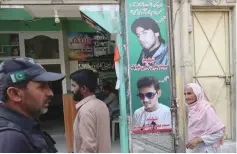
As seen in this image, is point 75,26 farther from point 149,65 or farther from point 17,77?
point 17,77

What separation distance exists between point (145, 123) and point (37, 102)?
377 centimetres

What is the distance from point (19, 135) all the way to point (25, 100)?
9.6 inches

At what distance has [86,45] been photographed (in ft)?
24.3

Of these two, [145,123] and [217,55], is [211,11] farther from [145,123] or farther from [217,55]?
[145,123]

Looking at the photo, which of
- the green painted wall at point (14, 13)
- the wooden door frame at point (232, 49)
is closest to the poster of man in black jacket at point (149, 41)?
the wooden door frame at point (232, 49)

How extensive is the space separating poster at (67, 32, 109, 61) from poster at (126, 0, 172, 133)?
2.39 m

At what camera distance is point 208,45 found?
5.27 metres

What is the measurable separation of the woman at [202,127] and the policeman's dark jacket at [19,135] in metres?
1.94

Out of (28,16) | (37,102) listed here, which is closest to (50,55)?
(28,16)

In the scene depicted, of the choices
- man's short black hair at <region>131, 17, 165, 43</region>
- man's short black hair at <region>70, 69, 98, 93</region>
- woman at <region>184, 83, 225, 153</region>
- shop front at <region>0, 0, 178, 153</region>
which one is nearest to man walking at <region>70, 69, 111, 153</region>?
man's short black hair at <region>70, 69, 98, 93</region>

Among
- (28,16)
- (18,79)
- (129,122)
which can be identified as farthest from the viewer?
(28,16)

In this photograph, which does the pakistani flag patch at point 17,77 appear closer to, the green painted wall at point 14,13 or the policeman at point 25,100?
the policeman at point 25,100

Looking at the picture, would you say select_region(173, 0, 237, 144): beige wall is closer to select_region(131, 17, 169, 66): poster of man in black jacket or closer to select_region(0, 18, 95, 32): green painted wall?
select_region(131, 17, 169, 66): poster of man in black jacket

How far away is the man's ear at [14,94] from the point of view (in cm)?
142
